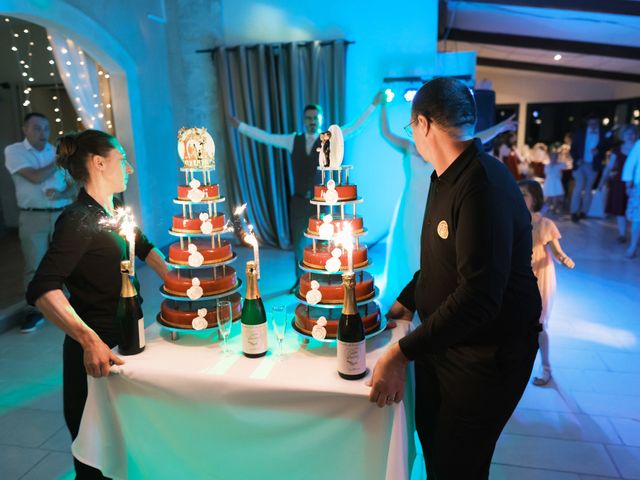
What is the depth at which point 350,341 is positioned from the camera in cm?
138

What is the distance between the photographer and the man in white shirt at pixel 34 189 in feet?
12.2

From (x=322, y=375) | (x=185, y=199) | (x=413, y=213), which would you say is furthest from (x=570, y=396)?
(x=185, y=199)

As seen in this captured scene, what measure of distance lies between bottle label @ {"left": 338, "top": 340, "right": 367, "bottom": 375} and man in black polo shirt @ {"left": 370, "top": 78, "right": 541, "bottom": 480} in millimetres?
78

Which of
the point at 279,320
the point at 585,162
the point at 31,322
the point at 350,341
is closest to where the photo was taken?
the point at 350,341

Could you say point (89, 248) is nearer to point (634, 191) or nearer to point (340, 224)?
point (340, 224)

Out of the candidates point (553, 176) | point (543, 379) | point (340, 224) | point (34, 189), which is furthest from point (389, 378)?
point (553, 176)

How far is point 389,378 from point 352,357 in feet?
0.44

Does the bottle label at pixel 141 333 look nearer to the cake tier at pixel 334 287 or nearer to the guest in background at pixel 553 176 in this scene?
the cake tier at pixel 334 287

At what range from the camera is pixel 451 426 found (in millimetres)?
1338

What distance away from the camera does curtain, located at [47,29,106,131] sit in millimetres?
4672

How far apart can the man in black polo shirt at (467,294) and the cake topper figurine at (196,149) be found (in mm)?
843

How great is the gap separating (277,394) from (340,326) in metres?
0.27

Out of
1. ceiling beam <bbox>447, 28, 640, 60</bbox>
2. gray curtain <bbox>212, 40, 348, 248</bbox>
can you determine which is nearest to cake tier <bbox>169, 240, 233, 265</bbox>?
gray curtain <bbox>212, 40, 348, 248</bbox>

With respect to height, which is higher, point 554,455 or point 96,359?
point 96,359
